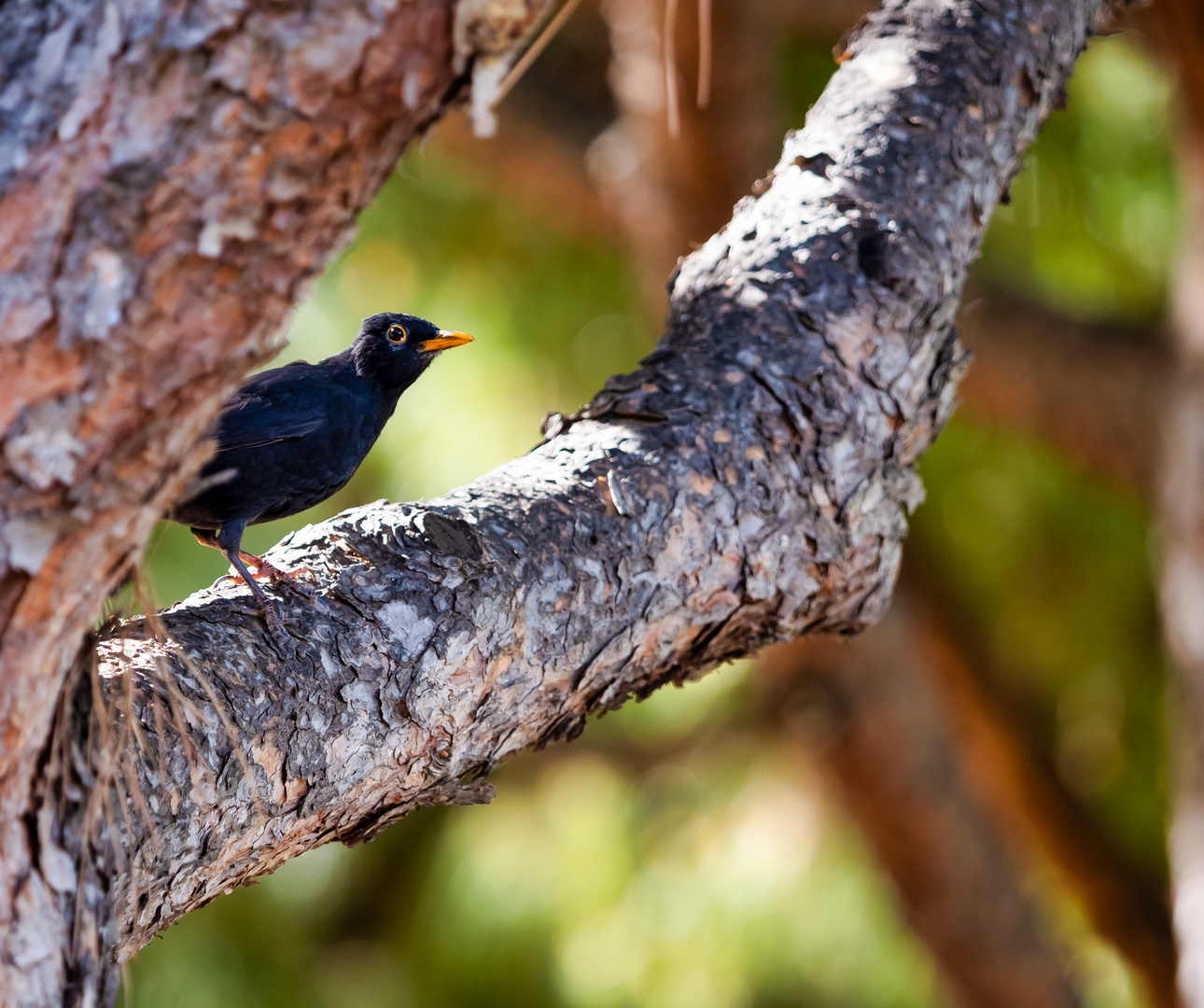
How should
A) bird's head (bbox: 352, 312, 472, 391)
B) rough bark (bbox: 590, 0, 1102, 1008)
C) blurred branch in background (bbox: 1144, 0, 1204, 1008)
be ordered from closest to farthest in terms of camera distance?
bird's head (bbox: 352, 312, 472, 391), blurred branch in background (bbox: 1144, 0, 1204, 1008), rough bark (bbox: 590, 0, 1102, 1008)

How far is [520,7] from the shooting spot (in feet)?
2.64

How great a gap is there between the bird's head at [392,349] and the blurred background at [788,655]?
174cm

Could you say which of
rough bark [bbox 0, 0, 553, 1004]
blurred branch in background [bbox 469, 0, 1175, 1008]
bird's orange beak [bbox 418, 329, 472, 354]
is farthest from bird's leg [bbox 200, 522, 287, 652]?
blurred branch in background [bbox 469, 0, 1175, 1008]

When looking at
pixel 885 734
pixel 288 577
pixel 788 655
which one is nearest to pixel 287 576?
pixel 288 577

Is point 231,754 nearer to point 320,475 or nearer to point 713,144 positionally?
point 320,475

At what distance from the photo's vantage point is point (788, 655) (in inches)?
126

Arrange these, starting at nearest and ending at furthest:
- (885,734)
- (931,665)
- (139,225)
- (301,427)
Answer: (139,225), (301,427), (885,734), (931,665)

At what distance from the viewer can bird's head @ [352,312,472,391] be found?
1.71m

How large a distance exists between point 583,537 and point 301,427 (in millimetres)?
527

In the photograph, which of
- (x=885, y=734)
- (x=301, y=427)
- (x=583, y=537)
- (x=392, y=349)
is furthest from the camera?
(x=885, y=734)

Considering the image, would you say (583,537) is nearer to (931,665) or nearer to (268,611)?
(268,611)

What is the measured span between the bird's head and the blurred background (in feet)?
5.70

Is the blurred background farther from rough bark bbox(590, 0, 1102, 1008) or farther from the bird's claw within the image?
the bird's claw

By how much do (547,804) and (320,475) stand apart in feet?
12.4
